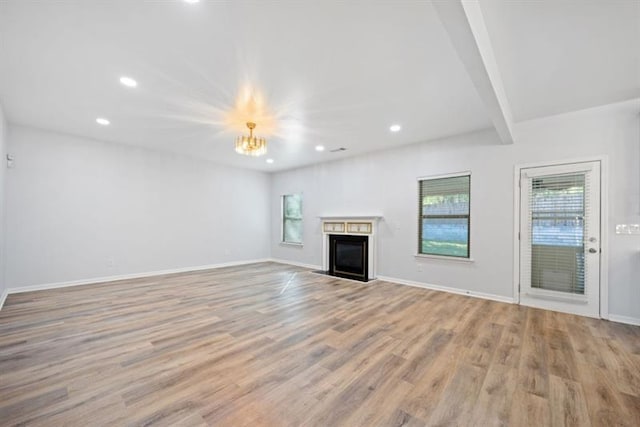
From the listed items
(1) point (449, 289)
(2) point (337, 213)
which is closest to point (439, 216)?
(1) point (449, 289)

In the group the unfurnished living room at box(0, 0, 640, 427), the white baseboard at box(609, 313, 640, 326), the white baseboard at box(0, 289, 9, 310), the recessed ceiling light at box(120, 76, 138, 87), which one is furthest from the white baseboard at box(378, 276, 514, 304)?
the white baseboard at box(0, 289, 9, 310)

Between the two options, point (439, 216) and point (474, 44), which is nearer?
point (474, 44)

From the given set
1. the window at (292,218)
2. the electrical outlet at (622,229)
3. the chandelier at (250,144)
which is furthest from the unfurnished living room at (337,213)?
the window at (292,218)

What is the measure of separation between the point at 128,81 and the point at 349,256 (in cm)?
500

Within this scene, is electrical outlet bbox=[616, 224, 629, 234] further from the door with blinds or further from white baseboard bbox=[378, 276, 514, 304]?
white baseboard bbox=[378, 276, 514, 304]

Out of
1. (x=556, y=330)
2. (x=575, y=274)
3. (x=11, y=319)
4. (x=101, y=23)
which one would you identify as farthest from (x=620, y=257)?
(x=11, y=319)

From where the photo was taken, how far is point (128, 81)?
9.83 feet

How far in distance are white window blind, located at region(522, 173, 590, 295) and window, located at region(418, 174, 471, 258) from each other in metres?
0.92

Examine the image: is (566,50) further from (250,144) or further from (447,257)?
(250,144)

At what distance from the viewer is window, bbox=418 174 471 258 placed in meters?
4.76

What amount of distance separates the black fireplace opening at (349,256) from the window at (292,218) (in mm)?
1460

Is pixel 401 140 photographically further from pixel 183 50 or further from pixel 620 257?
pixel 183 50

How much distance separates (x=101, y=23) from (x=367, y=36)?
85.2 inches

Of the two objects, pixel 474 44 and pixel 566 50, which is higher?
pixel 566 50
